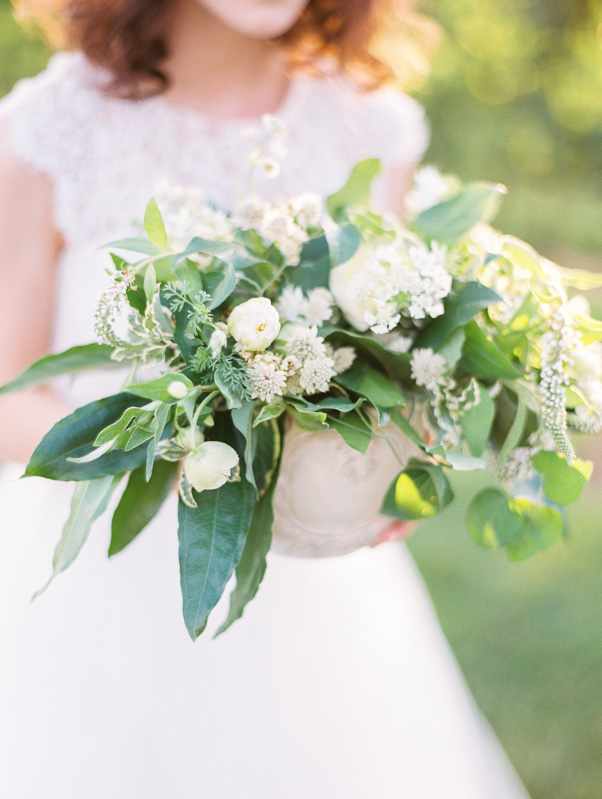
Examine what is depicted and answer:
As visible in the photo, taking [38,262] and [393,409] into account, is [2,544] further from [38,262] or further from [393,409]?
[393,409]

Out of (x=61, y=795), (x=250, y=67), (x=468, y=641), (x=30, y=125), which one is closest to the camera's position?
(x=61, y=795)

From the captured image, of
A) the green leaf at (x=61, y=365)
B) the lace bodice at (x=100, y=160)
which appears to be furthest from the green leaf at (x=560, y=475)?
the lace bodice at (x=100, y=160)

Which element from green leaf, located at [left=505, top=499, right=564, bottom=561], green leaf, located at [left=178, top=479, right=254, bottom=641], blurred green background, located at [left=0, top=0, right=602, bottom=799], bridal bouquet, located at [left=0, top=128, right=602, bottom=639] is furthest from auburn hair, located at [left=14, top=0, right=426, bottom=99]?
blurred green background, located at [left=0, top=0, right=602, bottom=799]

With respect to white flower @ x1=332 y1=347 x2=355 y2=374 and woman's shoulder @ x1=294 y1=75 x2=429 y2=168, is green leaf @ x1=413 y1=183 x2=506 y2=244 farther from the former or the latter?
woman's shoulder @ x1=294 y1=75 x2=429 y2=168

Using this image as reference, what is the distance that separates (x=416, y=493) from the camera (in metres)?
0.95

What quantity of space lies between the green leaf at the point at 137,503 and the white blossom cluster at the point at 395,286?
1.02ft

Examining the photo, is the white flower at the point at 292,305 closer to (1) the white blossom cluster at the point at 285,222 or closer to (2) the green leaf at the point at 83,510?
(1) the white blossom cluster at the point at 285,222

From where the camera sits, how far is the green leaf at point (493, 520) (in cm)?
98

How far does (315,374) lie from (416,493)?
251 millimetres

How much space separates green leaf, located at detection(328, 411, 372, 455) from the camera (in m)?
0.83

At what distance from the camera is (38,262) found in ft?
4.28

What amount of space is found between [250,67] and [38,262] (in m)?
0.62

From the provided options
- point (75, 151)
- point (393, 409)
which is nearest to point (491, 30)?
point (75, 151)

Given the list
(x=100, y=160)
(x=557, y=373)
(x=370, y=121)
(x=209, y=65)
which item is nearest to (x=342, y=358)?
(x=557, y=373)
